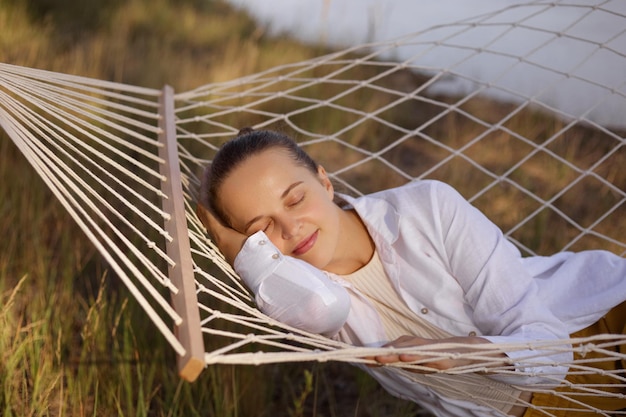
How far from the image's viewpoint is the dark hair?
1.57 meters

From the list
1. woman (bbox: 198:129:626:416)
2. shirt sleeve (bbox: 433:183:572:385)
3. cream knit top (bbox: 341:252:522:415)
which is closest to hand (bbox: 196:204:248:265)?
woman (bbox: 198:129:626:416)

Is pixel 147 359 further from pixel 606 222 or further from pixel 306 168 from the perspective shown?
→ pixel 606 222

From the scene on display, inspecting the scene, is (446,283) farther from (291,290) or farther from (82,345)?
(82,345)

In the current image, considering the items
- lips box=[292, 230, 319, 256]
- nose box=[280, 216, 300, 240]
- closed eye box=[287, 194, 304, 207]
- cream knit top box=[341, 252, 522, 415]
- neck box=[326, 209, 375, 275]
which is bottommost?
cream knit top box=[341, 252, 522, 415]

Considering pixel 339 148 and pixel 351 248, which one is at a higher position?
pixel 351 248

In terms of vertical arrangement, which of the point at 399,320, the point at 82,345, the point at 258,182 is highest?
the point at 258,182

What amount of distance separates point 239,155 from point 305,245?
23 centimetres

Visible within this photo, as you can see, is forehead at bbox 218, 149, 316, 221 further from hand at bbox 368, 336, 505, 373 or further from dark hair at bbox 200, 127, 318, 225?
hand at bbox 368, 336, 505, 373

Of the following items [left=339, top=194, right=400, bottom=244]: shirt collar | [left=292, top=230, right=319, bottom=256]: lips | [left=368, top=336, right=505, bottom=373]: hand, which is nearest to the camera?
[left=368, top=336, right=505, bottom=373]: hand

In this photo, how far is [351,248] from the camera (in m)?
1.68

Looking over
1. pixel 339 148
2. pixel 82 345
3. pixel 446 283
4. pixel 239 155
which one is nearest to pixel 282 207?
pixel 239 155

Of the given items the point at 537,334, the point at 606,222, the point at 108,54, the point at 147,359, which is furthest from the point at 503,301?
the point at 108,54

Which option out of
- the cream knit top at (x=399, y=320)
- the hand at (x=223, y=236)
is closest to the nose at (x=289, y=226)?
the hand at (x=223, y=236)

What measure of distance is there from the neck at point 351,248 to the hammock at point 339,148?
0.21 metres
